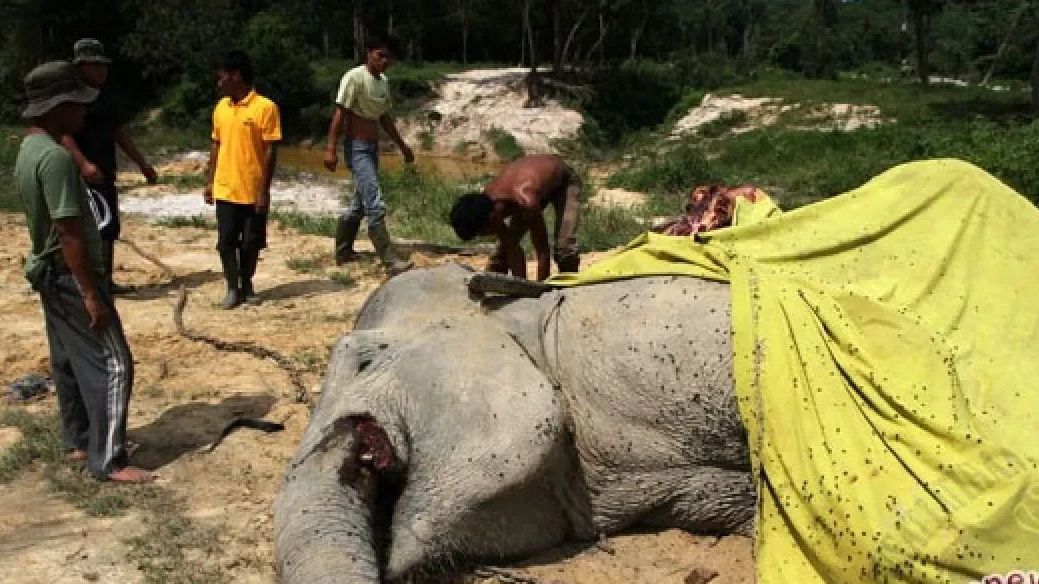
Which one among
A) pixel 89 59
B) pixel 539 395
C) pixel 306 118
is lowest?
pixel 306 118

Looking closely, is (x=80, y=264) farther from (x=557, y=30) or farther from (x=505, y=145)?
(x=557, y=30)

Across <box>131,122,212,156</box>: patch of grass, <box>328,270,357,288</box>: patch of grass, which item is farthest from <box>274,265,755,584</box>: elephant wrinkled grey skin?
<box>131,122,212,156</box>: patch of grass

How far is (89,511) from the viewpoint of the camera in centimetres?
398

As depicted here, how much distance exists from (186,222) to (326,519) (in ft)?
27.1

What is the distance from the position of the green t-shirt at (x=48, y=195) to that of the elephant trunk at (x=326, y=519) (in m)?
1.53

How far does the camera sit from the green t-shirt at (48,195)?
4020mm

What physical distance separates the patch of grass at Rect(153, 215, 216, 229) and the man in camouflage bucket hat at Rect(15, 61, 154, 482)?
6.23 m

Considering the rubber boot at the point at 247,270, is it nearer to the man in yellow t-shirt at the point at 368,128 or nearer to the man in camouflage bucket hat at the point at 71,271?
the man in yellow t-shirt at the point at 368,128

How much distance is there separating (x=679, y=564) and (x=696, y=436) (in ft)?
1.49

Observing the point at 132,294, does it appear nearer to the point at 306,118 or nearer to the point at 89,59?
the point at 89,59

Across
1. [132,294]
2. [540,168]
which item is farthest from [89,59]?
[540,168]

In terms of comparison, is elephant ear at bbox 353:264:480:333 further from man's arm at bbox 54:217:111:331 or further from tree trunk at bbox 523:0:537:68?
tree trunk at bbox 523:0:537:68

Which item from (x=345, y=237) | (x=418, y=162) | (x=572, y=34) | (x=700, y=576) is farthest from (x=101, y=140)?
(x=572, y=34)

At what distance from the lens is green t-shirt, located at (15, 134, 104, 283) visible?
4020 millimetres
